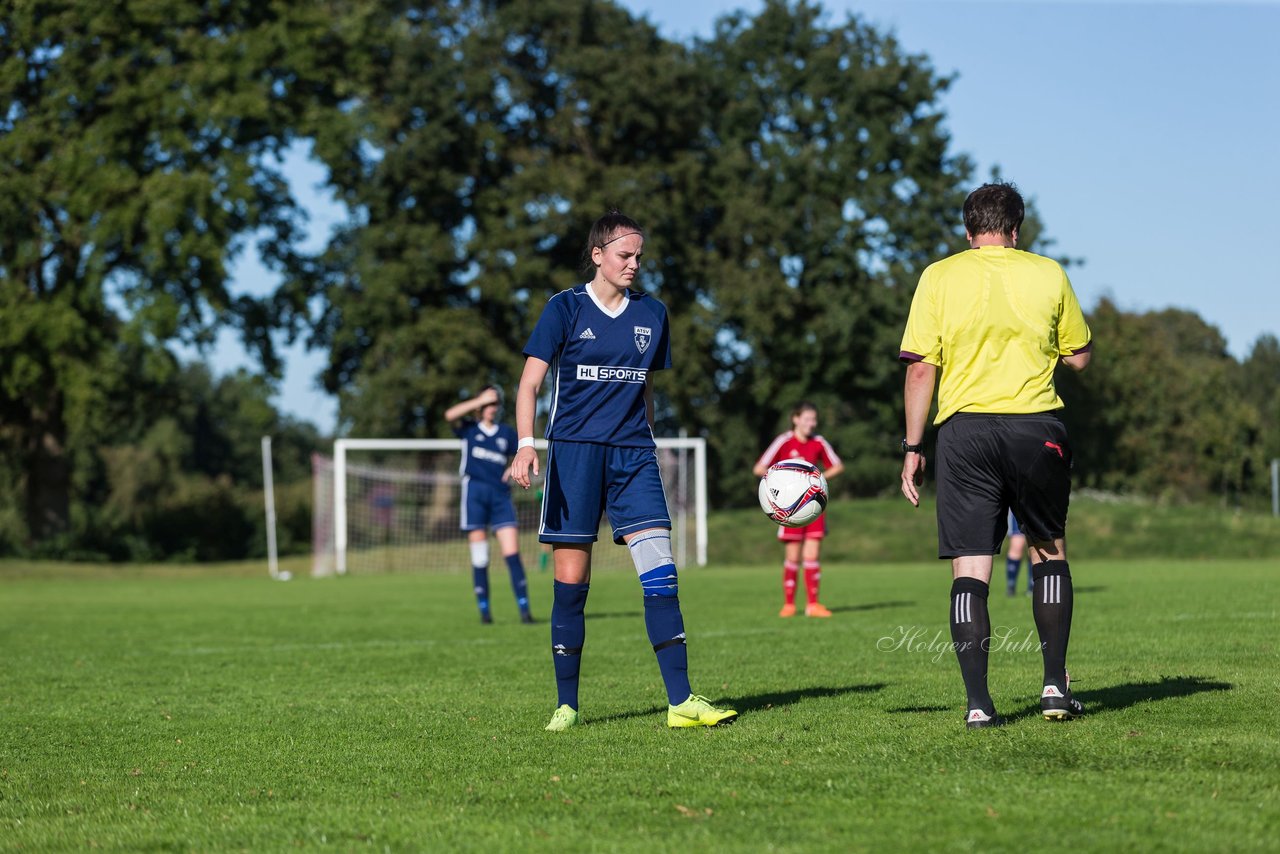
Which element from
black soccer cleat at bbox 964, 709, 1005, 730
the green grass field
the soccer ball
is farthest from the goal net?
black soccer cleat at bbox 964, 709, 1005, 730

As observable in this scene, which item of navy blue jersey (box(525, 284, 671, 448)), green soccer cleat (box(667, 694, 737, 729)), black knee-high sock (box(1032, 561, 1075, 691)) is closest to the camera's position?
black knee-high sock (box(1032, 561, 1075, 691))

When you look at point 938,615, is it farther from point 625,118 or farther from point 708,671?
point 625,118

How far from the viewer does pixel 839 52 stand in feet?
148

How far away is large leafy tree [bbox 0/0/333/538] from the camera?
32.3 metres

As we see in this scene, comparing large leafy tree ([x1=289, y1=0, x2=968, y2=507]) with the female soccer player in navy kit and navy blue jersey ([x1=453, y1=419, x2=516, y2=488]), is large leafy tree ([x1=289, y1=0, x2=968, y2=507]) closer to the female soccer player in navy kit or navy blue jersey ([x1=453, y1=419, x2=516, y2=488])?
navy blue jersey ([x1=453, y1=419, x2=516, y2=488])

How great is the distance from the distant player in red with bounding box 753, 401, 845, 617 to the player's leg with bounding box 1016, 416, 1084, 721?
710cm

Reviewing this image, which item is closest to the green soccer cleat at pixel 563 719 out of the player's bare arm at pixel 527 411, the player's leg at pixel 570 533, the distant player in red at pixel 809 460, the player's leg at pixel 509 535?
the player's leg at pixel 570 533

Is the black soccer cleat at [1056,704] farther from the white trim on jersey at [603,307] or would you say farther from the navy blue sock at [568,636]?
the white trim on jersey at [603,307]

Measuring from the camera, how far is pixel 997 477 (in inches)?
227

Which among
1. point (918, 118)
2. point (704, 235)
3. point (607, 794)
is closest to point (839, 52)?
point (918, 118)

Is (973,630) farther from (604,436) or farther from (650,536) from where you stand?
(604,436)

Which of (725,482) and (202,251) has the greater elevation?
(202,251)

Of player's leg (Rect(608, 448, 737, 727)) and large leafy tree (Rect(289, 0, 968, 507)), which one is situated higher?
large leafy tree (Rect(289, 0, 968, 507))

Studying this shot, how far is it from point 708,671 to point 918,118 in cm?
3870
